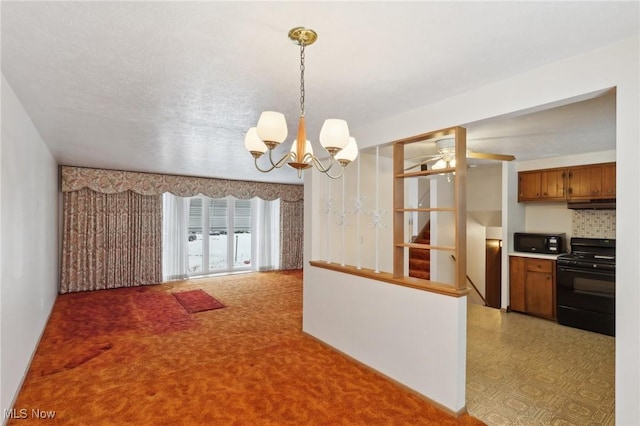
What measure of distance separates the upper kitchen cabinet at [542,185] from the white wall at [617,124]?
317cm

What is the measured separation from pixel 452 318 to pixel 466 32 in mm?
1847

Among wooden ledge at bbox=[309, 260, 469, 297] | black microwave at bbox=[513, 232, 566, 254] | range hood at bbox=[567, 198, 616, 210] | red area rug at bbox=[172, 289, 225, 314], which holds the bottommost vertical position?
red area rug at bbox=[172, 289, 225, 314]

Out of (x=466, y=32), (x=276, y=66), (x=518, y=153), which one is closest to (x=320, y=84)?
(x=276, y=66)

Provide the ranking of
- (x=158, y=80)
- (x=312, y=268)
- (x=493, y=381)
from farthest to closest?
1. (x=312, y=268)
2. (x=493, y=381)
3. (x=158, y=80)

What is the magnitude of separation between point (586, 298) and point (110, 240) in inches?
301

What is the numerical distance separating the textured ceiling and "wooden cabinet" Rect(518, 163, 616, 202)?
131 cm

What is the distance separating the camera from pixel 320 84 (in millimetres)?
2277

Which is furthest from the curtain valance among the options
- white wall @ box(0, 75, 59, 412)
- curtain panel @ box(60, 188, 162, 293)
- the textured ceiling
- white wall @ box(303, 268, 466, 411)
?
white wall @ box(303, 268, 466, 411)

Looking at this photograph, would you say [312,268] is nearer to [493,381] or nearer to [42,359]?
[493,381]

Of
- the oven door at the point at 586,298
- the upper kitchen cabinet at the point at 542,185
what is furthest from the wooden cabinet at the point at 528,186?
the oven door at the point at 586,298

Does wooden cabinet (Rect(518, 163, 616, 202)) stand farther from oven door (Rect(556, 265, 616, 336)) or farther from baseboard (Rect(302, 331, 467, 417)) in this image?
baseboard (Rect(302, 331, 467, 417))

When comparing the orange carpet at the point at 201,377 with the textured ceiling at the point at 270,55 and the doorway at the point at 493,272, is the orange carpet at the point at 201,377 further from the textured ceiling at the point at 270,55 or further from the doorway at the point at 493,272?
the doorway at the point at 493,272

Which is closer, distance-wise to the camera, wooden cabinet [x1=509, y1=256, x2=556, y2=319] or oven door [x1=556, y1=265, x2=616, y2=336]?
oven door [x1=556, y1=265, x2=616, y2=336]

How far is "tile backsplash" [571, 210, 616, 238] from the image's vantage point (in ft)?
14.7
